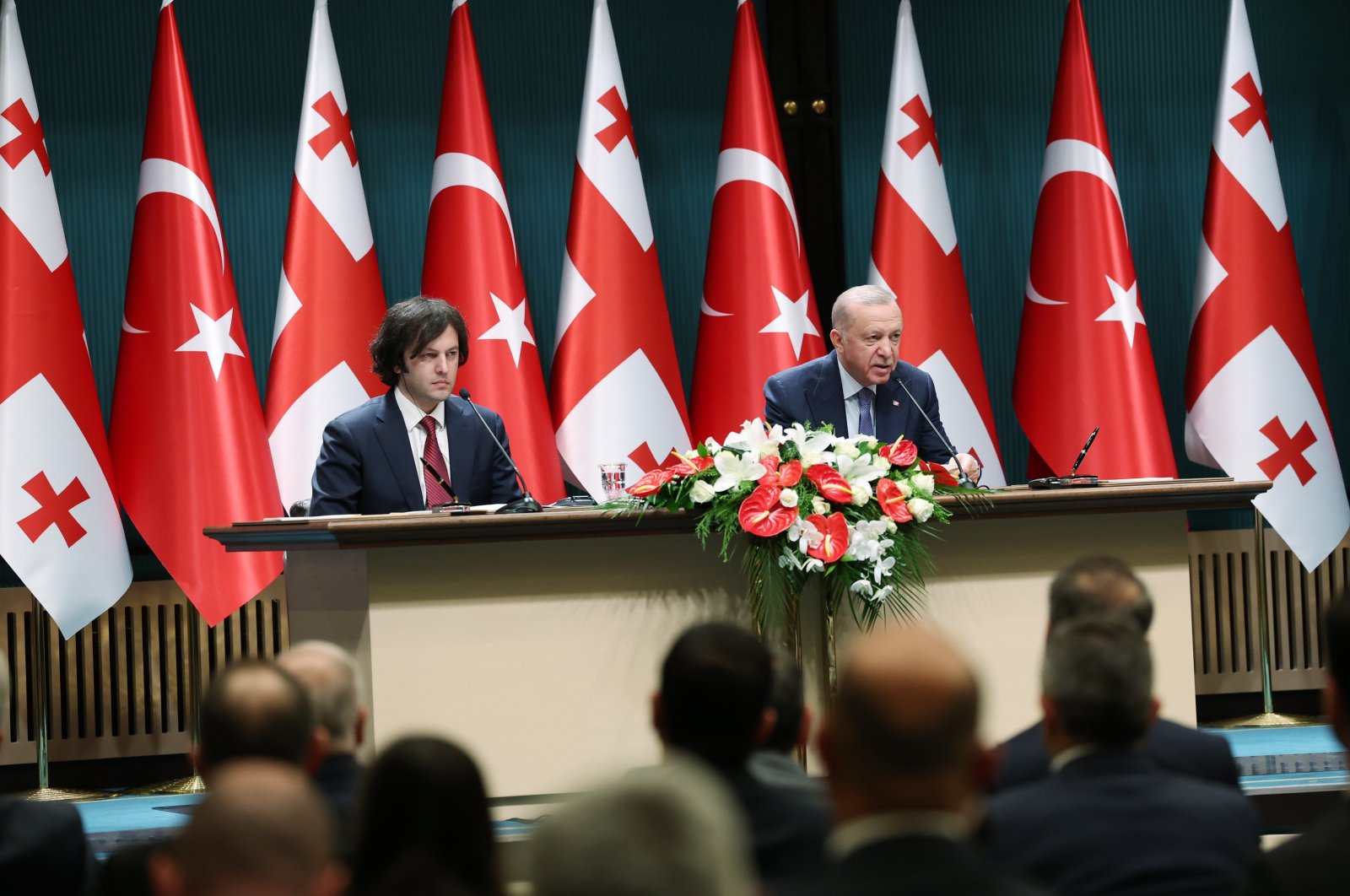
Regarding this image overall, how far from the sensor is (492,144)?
618cm

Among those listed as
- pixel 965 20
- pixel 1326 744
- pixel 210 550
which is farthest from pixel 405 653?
pixel 965 20

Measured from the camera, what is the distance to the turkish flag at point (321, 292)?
586 cm

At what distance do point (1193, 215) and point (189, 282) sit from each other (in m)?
4.18

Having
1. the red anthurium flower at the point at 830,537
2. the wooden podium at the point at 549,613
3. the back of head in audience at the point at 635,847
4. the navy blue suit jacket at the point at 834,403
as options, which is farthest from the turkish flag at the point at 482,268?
the back of head in audience at the point at 635,847

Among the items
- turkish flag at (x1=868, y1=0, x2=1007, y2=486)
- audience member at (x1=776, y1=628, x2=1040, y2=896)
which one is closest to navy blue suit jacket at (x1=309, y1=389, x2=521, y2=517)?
turkish flag at (x1=868, y1=0, x2=1007, y2=486)

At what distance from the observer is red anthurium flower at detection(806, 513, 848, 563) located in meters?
3.78

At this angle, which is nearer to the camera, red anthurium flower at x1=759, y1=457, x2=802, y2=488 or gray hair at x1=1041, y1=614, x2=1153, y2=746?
gray hair at x1=1041, y1=614, x2=1153, y2=746

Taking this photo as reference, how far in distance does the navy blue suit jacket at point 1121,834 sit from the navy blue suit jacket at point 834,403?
2983 mm

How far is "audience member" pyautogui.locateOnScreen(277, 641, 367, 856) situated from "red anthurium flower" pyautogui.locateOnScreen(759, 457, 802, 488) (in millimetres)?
1644

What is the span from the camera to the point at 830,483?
3842 mm

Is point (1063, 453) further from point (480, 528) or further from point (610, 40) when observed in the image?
point (480, 528)

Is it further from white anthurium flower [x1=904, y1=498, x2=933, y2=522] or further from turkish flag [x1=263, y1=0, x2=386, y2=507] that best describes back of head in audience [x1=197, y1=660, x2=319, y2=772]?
turkish flag [x1=263, y1=0, x2=386, y2=507]

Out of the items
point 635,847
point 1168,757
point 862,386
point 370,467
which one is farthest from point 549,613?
point 635,847

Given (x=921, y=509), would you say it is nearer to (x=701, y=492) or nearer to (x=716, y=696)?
(x=701, y=492)
